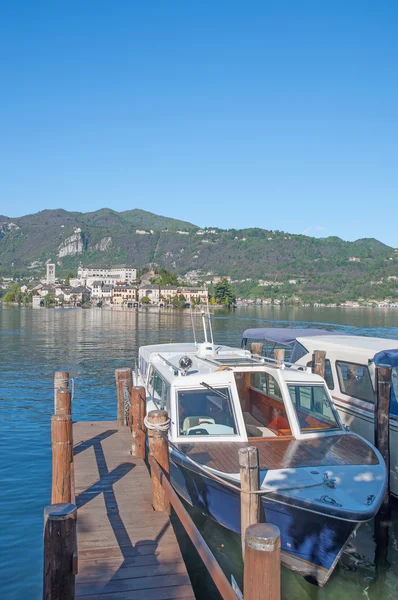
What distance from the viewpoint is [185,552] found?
11.1 metres

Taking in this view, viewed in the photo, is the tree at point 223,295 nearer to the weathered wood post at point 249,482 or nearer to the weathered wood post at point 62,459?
the weathered wood post at point 62,459

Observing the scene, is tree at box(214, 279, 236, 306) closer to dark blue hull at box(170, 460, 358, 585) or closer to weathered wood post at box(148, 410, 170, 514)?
weathered wood post at box(148, 410, 170, 514)

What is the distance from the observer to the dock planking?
701 cm

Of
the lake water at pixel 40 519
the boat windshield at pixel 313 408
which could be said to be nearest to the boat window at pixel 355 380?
the boat windshield at pixel 313 408

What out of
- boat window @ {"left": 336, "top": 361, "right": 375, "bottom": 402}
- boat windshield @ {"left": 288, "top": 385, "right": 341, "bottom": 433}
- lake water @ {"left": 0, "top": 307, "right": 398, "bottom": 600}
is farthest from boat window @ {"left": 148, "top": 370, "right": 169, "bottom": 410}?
boat window @ {"left": 336, "top": 361, "right": 375, "bottom": 402}

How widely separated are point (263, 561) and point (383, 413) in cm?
821

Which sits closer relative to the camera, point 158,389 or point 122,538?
point 122,538

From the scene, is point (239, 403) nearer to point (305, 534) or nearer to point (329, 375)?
point (305, 534)

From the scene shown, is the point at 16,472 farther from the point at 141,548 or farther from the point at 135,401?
the point at 141,548

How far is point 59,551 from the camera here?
17.3 feet

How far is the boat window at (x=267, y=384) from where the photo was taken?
13.1 m

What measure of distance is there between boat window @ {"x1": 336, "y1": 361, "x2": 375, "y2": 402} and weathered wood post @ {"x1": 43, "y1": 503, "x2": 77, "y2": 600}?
33.9 feet

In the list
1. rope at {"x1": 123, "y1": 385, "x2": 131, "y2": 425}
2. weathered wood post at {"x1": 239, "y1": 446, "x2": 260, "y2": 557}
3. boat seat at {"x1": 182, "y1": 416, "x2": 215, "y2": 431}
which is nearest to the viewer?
weathered wood post at {"x1": 239, "y1": 446, "x2": 260, "y2": 557}

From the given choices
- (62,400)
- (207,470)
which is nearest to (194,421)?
(207,470)
